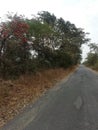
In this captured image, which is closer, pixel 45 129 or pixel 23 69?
pixel 45 129

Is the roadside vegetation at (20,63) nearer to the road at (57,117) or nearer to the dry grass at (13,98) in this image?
the dry grass at (13,98)

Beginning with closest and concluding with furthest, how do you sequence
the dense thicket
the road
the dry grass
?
the road < the dry grass < the dense thicket

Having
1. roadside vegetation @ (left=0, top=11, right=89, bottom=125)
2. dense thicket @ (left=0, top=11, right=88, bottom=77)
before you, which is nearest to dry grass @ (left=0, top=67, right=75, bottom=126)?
roadside vegetation @ (left=0, top=11, right=89, bottom=125)

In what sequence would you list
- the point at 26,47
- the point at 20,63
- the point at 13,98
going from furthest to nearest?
the point at 26,47
the point at 20,63
the point at 13,98

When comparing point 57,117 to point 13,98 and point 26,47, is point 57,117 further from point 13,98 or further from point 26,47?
point 26,47

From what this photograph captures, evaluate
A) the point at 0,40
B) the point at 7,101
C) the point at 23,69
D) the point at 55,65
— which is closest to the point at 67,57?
the point at 55,65

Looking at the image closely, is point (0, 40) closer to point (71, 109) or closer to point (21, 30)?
point (21, 30)

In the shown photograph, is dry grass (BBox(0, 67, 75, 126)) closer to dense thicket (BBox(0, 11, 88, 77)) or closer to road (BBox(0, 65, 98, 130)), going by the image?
road (BBox(0, 65, 98, 130))

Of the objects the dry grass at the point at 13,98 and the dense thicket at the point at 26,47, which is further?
the dense thicket at the point at 26,47

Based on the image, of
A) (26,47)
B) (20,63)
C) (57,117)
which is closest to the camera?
(57,117)

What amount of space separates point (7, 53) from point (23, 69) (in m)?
2.41

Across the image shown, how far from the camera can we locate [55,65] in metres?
35.2

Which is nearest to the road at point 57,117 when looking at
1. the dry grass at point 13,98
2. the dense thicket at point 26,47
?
the dry grass at point 13,98

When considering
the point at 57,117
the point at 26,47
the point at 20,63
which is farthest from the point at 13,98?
the point at 26,47
